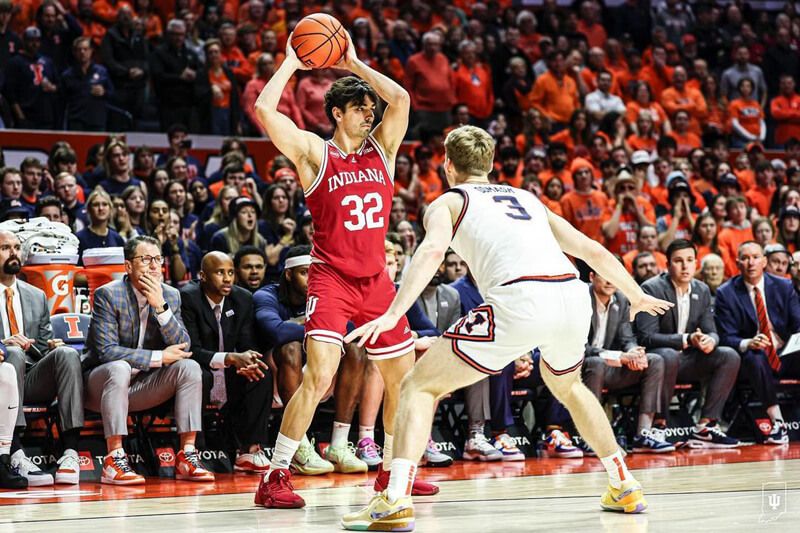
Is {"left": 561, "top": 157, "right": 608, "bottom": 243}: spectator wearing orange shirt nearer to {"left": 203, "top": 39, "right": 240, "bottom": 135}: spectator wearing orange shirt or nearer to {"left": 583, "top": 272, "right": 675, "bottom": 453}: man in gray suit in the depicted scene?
{"left": 583, "top": 272, "right": 675, "bottom": 453}: man in gray suit

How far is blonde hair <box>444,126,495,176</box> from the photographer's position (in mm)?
5391

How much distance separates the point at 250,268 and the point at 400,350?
2.70 metres

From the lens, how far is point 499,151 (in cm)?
1412

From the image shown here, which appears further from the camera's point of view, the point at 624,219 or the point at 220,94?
the point at 220,94

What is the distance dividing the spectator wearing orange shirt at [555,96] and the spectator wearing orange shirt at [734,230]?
3839mm

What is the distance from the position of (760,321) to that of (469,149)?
5307 millimetres

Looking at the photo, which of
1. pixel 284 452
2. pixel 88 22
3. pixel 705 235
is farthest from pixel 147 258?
pixel 88 22

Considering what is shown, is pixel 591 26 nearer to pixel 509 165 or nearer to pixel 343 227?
pixel 509 165

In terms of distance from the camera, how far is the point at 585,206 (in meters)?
12.9

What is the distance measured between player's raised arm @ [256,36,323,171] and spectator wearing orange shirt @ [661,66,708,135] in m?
11.6

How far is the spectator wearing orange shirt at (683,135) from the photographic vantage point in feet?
53.3

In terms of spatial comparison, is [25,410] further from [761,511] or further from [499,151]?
[499,151]

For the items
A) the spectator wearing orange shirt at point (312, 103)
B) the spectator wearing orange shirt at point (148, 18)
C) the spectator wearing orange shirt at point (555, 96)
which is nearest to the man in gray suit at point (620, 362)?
the spectator wearing orange shirt at point (312, 103)

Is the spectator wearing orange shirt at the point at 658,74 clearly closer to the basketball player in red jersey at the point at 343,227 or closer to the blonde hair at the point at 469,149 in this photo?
the basketball player in red jersey at the point at 343,227
